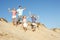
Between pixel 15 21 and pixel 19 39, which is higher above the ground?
pixel 15 21

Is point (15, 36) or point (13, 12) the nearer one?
point (15, 36)

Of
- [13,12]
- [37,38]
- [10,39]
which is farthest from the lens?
[13,12]

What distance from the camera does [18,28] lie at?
2008 centimetres

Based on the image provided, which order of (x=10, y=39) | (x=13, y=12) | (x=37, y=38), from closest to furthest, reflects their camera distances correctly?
1. (x=10, y=39)
2. (x=37, y=38)
3. (x=13, y=12)

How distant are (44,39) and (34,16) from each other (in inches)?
139

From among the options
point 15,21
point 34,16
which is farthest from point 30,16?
point 15,21

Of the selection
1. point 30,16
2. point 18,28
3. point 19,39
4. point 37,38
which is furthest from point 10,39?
point 30,16

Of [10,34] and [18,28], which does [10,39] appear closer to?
[10,34]

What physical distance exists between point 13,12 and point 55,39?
4.92 m

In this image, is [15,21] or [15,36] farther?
[15,21]

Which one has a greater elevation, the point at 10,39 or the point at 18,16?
the point at 18,16

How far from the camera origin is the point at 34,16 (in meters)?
21.0

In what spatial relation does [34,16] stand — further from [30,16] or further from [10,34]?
[10,34]

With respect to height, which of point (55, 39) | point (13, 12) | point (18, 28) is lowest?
point (55, 39)
